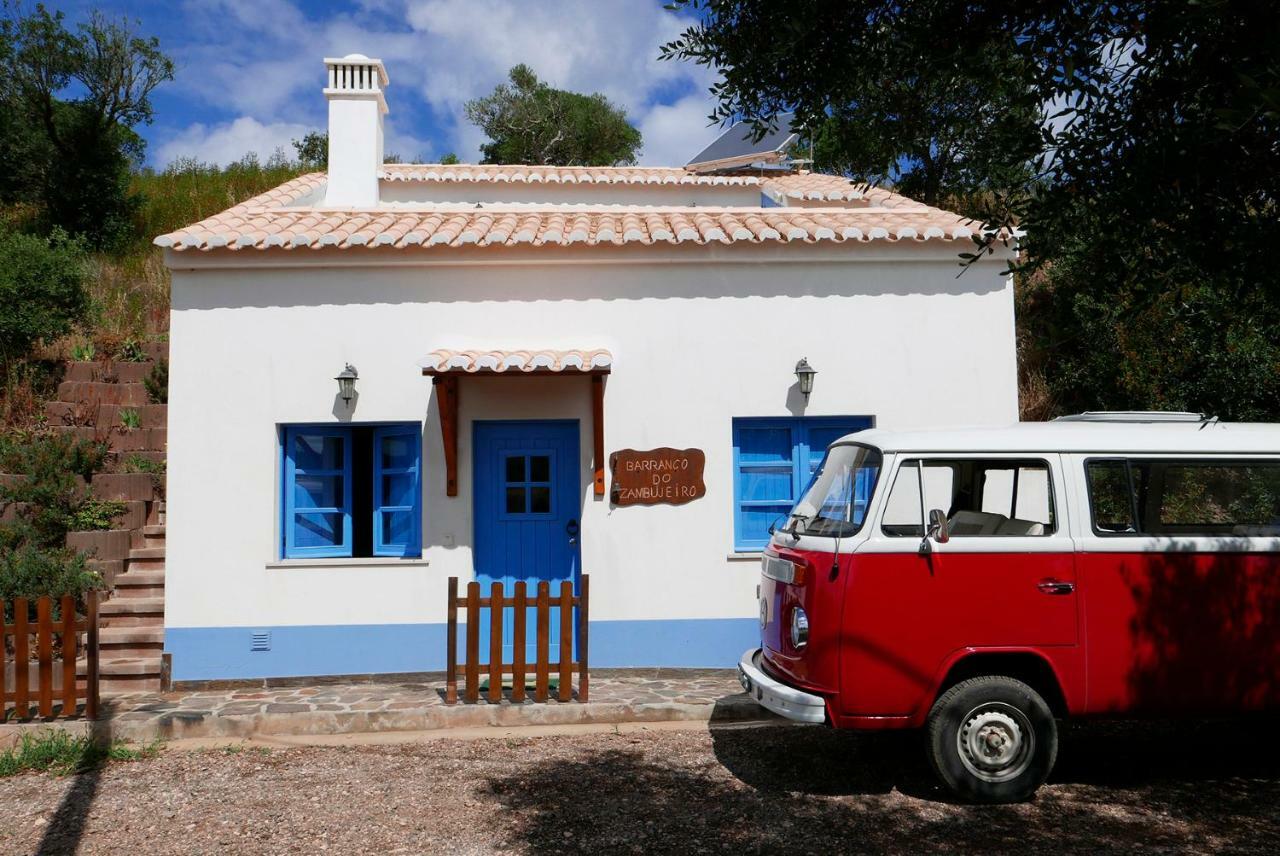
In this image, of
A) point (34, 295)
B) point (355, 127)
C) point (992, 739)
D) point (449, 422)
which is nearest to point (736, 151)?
point (355, 127)

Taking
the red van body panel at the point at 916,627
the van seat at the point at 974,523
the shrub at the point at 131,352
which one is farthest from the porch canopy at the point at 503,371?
the shrub at the point at 131,352

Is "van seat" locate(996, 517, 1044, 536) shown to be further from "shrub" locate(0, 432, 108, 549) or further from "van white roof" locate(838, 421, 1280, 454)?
"shrub" locate(0, 432, 108, 549)

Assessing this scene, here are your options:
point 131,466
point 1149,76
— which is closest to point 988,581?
point 1149,76

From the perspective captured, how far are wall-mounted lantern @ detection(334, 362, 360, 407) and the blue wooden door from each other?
3.71 ft

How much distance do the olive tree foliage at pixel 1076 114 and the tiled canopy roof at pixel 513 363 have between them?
2.76m

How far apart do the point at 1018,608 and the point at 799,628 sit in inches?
48.5

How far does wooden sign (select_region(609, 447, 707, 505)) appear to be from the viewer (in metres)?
7.93

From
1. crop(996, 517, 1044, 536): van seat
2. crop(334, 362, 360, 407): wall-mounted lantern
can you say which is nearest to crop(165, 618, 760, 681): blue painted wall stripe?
crop(334, 362, 360, 407): wall-mounted lantern

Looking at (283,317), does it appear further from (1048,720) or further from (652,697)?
(1048,720)

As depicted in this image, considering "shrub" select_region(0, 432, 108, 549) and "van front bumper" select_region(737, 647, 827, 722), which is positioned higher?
"shrub" select_region(0, 432, 108, 549)

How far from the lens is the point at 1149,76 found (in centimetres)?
395

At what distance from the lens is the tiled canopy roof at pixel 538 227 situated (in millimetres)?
7859

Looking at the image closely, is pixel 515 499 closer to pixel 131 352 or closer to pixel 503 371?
pixel 503 371

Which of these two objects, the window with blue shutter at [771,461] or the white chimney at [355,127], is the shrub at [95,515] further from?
the window with blue shutter at [771,461]
